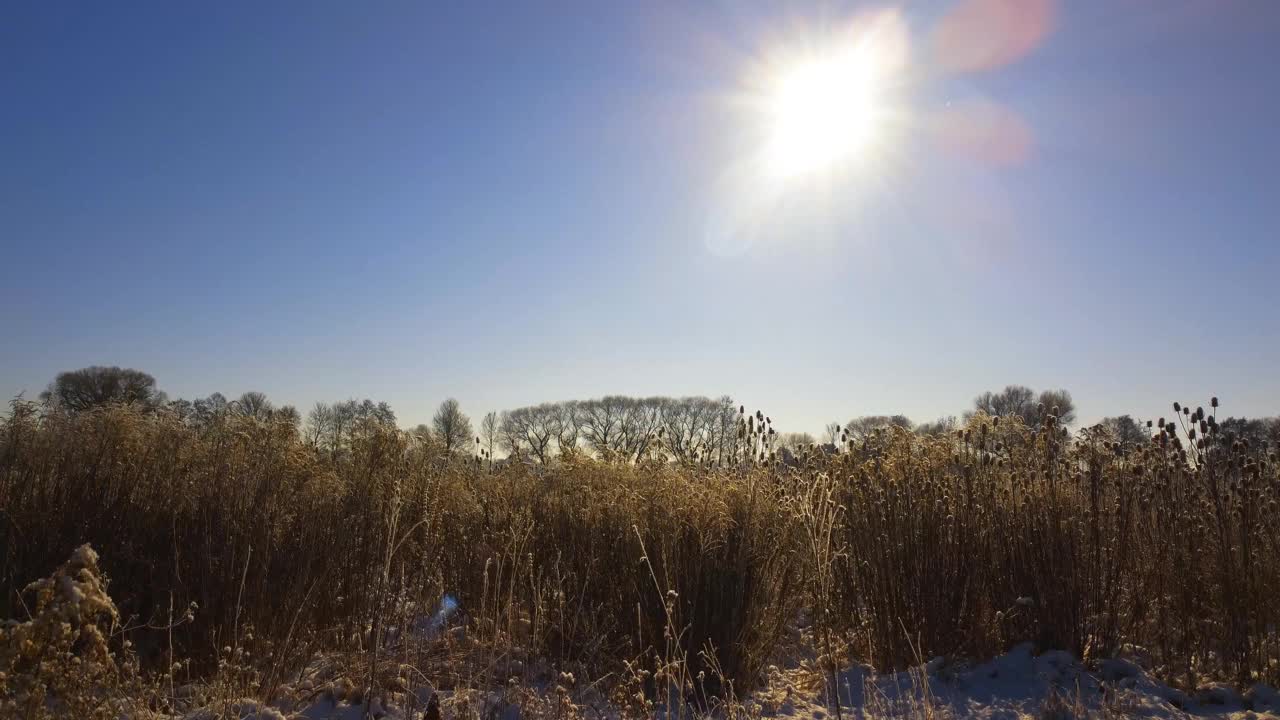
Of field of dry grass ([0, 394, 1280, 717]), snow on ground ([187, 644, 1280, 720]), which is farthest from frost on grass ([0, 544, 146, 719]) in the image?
field of dry grass ([0, 394, 1280, 717])

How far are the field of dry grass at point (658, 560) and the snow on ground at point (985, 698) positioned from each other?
15 centimetres

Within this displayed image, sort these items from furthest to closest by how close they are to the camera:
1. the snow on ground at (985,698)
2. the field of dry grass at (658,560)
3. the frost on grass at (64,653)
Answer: the field of dry grass at (658,560) < the snow on ground at (985,698) < the frost on grass at (64,653)

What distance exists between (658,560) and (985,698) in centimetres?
216

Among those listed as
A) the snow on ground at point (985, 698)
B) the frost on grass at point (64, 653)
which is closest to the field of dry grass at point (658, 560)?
the snow on ground at point (985, 698)

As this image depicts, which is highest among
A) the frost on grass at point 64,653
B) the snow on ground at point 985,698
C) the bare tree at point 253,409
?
the bare tree at point 253,409

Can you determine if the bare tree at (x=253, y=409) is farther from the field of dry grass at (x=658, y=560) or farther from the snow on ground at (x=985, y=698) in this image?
the snow on ground at (x=985, y=698)

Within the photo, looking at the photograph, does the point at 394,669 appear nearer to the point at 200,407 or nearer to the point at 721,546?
the point at 721,546

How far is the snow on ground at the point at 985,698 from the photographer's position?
3.86m

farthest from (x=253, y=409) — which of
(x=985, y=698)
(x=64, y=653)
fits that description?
(x=985, y=698)

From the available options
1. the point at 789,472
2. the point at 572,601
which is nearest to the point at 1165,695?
the point at 789,472

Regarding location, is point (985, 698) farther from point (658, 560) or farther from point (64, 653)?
point (64, 653)

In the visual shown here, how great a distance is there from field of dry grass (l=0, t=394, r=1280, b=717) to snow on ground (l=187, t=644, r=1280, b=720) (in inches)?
5.8

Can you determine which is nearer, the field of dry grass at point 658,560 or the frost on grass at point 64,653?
the frost on grass at point 64,653

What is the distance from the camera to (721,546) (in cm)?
493
